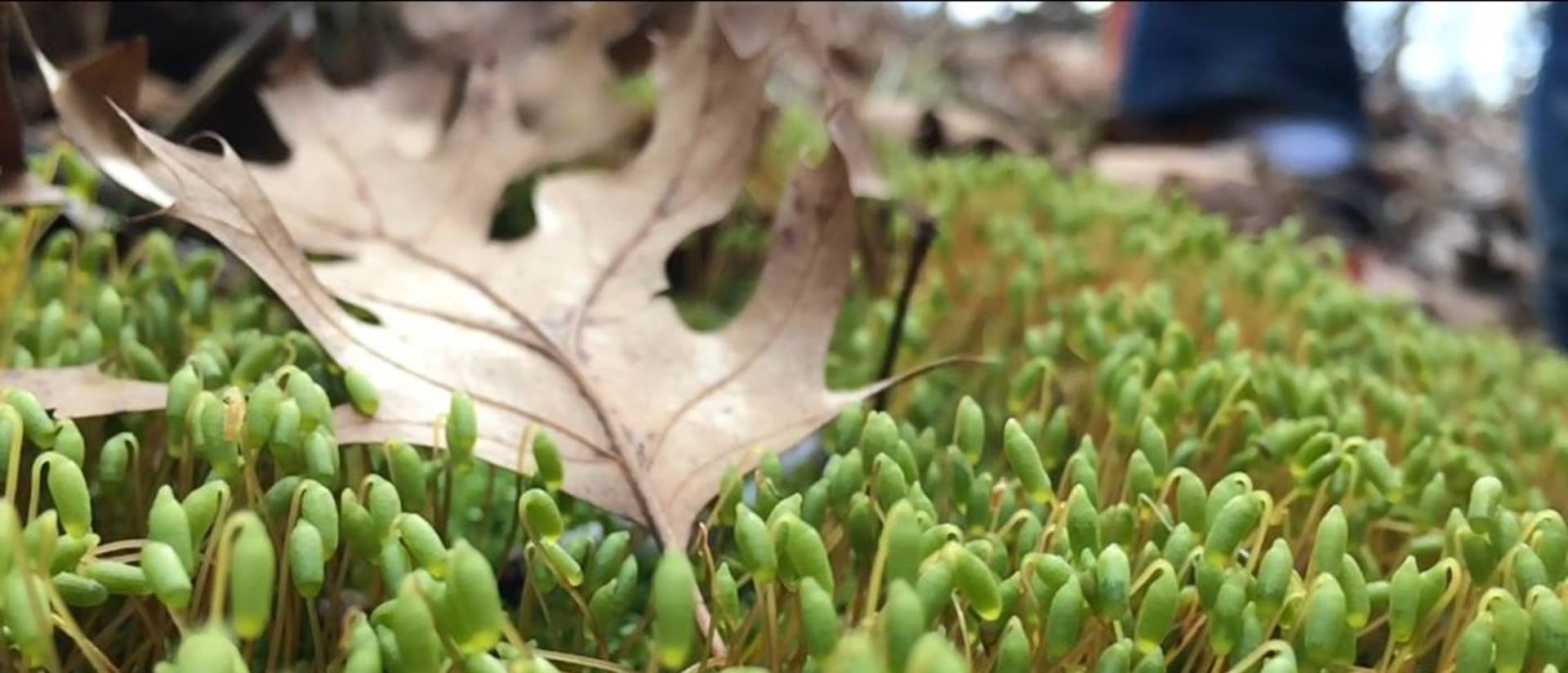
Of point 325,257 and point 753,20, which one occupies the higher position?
point 753,20

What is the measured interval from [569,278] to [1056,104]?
14.6 ft

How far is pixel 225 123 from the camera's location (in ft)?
4.90

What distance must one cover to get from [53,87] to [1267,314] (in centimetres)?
107

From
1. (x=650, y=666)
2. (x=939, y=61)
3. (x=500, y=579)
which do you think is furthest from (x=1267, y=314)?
(x=939, y=61)

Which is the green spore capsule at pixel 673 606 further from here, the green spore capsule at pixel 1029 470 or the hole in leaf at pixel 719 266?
the hole in leaf at pixel 719 266

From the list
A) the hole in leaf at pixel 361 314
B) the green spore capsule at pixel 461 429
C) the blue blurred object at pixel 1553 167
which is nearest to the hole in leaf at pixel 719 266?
the hole in leaf at pixel 361 314

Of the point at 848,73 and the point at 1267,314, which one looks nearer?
the point at 1267,314

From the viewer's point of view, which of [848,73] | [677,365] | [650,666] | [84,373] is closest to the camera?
[650,666]

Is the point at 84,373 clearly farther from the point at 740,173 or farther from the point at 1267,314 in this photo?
the point at 1267,314

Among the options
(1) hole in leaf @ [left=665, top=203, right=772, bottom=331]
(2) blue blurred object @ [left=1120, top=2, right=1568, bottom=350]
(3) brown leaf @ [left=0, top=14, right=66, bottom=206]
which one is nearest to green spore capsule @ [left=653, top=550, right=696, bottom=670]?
(3) brown leaf @ [left=0, top=14, right=66, bottom=206]

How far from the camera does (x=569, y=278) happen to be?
1.07 meters

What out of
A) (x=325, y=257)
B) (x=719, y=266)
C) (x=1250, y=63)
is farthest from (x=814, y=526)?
(x=1250, y=63)

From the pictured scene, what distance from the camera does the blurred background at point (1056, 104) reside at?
1.49 m

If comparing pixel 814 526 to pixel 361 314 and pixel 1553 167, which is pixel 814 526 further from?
pixel 1553 167
